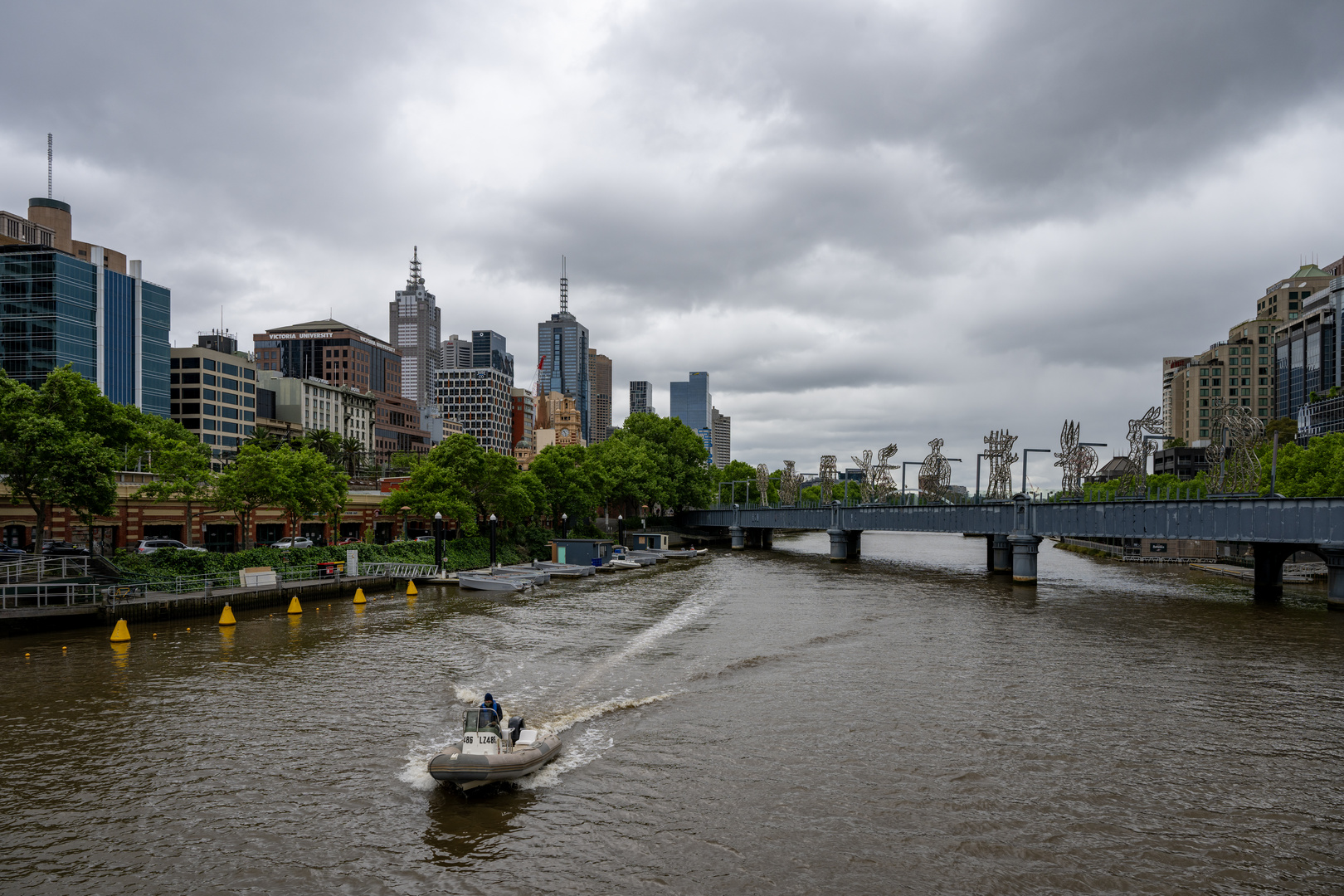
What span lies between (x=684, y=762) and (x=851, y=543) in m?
93.2

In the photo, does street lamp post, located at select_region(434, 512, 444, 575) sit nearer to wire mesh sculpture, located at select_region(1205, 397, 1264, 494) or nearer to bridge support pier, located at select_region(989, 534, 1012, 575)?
bridge support pier, located at select_region(989, 534, 1012, 575)

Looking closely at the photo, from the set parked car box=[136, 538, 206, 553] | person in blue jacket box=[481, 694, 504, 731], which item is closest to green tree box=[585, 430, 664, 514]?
parked car box=[136, 538, 206, 553]

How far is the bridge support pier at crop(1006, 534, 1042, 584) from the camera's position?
245 ft

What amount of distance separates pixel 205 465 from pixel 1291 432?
179490 mm

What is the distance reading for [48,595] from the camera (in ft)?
136

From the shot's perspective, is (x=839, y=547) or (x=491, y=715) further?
(x=839, y=547)

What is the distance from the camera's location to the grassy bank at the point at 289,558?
5056 cm

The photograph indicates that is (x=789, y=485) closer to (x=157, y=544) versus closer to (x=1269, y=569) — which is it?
(x=1269, y=569)

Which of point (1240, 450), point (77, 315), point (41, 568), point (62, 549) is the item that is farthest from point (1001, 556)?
point (77, 315)

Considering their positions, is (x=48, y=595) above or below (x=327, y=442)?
below

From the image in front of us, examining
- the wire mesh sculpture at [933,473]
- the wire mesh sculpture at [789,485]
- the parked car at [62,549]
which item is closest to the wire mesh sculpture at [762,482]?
the wire mesh sculpture at [789,485]

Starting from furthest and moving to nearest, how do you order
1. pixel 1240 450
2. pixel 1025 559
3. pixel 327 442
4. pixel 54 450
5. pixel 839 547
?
pixel 327 442, pixel 839 547, pixel 1025 559, pixel 1240 450, pixel 54 450

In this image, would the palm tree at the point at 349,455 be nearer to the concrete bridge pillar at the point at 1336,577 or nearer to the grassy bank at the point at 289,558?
the grassy bank at the point at 289,558

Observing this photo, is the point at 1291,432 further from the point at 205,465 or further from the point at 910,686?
the point at 205,465
